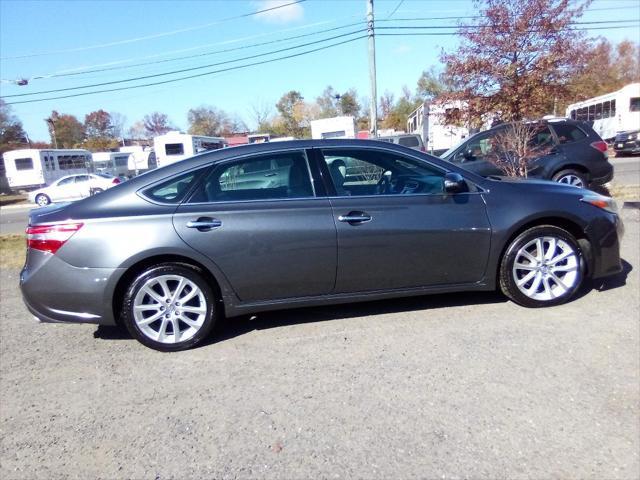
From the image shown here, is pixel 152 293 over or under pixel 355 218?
under

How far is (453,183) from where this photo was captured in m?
3.73

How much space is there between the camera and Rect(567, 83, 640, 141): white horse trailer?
26188 millimetres

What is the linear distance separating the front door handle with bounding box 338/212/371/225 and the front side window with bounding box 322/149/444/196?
0.84 ft

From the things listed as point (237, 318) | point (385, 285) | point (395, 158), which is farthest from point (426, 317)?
point (237, 318)

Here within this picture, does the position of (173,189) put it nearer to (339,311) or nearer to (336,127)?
(339,311)

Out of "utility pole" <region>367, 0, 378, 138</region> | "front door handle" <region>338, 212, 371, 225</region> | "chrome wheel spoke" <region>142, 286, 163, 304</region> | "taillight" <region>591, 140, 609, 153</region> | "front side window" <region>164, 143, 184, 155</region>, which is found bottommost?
"chrome wheel spoke" <region>142, 286, 163, 304</region>

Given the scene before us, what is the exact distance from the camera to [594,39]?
9.30 meters

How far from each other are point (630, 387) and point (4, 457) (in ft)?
11.8

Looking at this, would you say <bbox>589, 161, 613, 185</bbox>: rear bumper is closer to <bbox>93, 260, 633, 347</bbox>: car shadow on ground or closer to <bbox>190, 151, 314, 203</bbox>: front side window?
<bbox>93, 260, 633, 347</bbox>: car shadow on ground

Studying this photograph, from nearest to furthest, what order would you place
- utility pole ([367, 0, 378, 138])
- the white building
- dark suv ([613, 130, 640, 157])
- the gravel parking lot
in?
the gravel parking lot
utility pole ([367, 0, 378, 138])
dark suv ([613, 130, 640, 157])
the white building

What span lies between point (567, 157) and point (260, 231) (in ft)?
23.2

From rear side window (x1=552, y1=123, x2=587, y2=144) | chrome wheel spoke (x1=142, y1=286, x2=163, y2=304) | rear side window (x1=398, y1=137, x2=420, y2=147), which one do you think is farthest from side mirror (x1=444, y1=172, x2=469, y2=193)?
rear side window (x1=398, y1=137, x2=420, y2=147)

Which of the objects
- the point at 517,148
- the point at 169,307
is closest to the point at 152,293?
the point at 169,307

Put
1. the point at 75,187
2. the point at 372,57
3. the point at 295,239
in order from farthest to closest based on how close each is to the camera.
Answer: the point at 75,187 → the point at 372,57 → the point at 295,239
